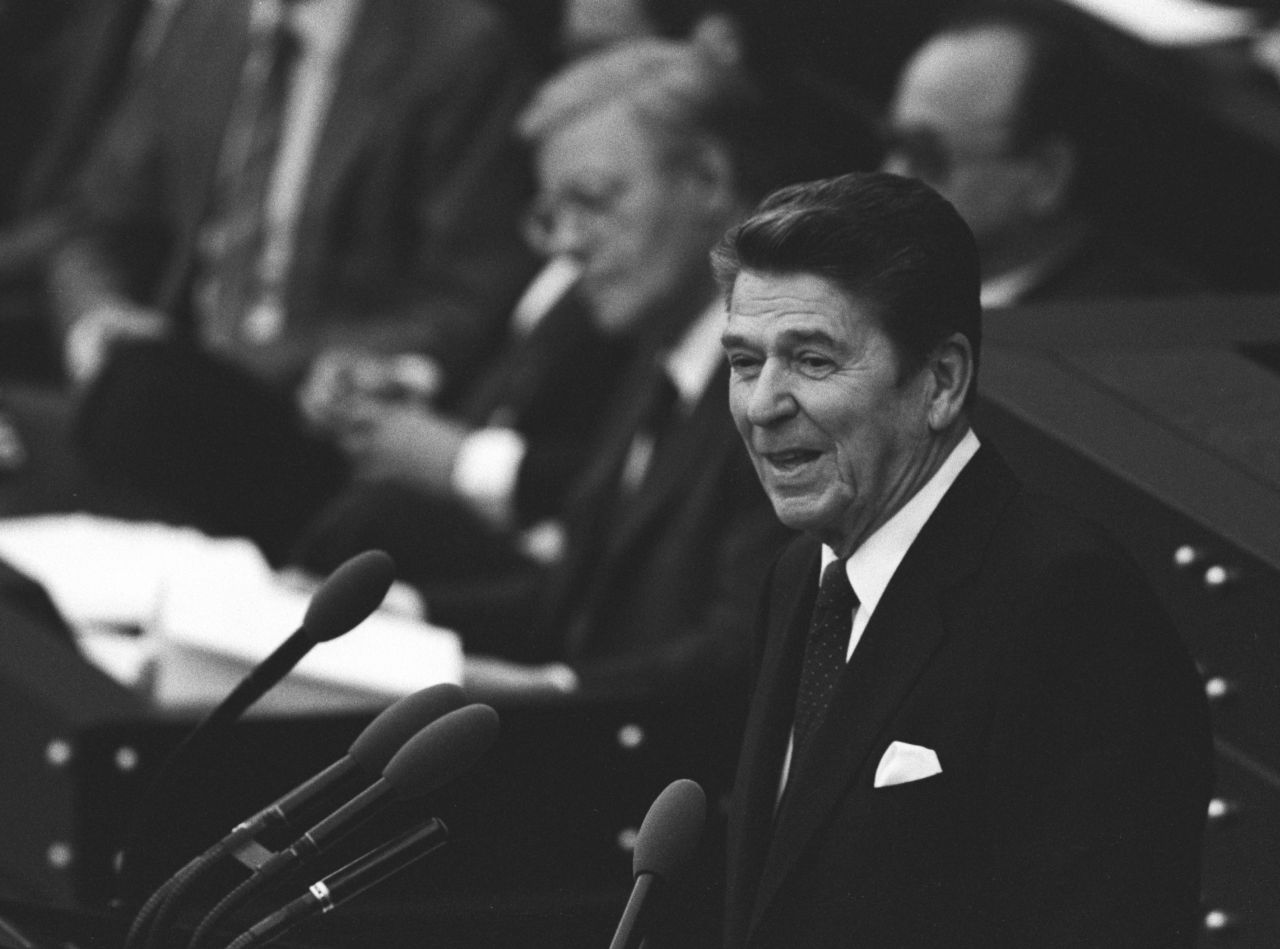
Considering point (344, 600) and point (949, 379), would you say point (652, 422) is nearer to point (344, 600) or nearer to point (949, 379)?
point (344, 600)

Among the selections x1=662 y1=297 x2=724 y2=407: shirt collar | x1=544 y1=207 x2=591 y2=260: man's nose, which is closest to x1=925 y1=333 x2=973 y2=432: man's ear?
x1=662 y1=297 x2=724 y2=407: shirt collar

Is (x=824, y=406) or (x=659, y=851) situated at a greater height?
(x=824, y=406)

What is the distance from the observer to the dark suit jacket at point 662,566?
2586 mm

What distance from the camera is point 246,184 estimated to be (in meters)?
4.45

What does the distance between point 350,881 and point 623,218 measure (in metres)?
2.04

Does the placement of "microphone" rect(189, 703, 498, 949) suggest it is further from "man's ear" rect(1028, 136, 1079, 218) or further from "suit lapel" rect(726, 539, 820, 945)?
"man's ear" rect(1028, 136, 1079, 218)

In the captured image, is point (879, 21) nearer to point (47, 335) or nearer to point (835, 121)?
point (835, 121)

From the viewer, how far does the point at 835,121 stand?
3443mm

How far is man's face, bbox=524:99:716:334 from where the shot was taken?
10.5 feet

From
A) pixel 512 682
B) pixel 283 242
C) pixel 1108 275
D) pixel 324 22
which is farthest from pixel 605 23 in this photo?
pixel 512 682

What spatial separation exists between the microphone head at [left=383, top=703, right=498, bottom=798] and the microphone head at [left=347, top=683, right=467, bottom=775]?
0.05m

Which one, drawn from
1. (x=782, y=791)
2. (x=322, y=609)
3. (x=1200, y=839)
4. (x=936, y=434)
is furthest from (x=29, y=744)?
(x=1200, y=839)

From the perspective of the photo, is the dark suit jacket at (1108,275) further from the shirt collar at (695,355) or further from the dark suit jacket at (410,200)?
the dark suit jacket at (410,200)

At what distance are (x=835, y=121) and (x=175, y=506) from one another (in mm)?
1372
